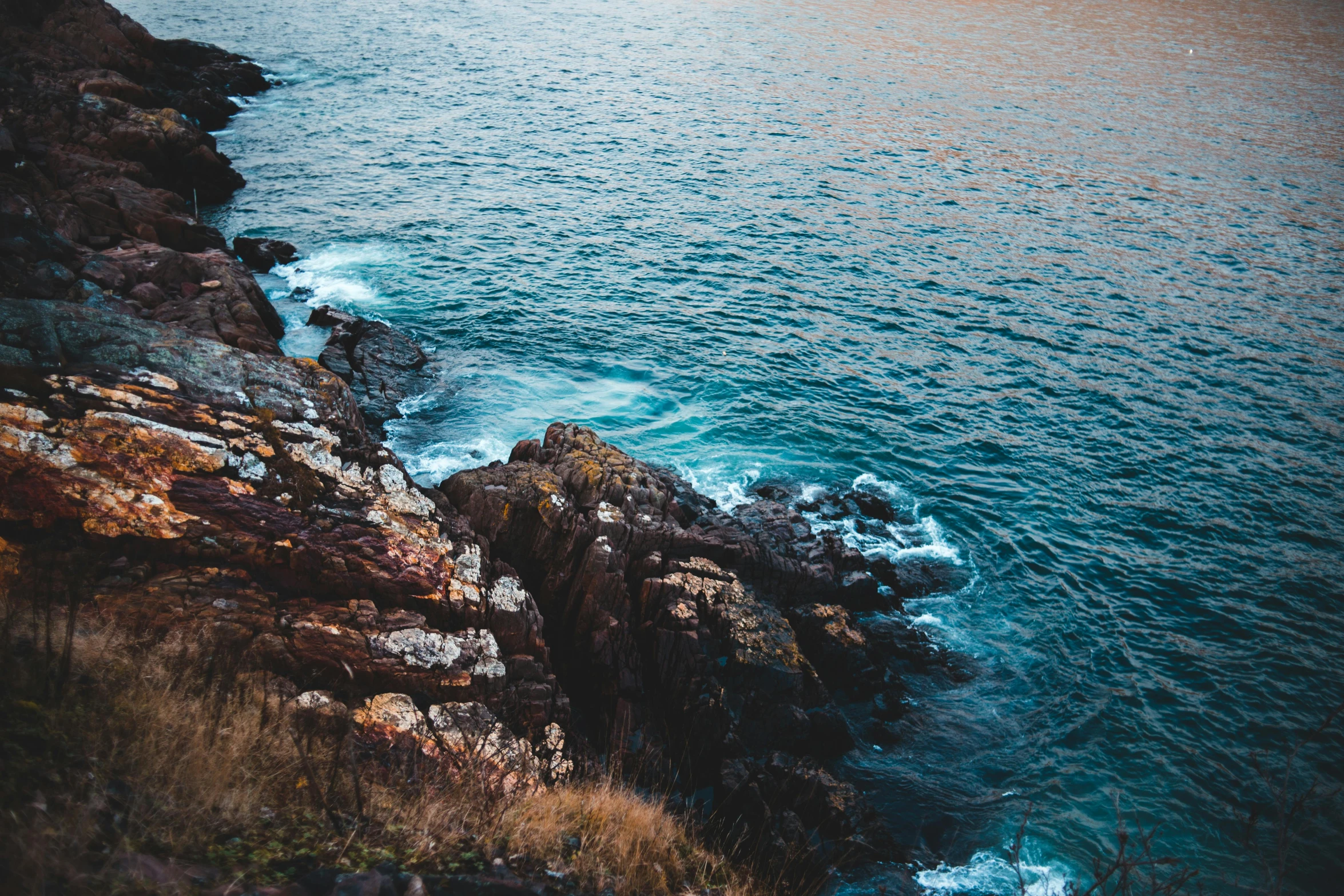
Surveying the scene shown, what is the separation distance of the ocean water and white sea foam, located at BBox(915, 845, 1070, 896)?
0.20 ft

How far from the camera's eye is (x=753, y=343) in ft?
88.7

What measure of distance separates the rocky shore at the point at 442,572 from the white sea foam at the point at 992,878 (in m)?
0.77

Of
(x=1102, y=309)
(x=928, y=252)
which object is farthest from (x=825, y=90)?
(x=1102, y=309)

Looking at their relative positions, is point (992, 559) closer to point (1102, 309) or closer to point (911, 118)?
point (1102, 309)

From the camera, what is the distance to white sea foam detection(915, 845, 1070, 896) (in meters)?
11.0

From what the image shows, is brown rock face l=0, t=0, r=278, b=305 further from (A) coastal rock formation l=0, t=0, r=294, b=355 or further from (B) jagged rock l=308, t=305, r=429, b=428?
(B) jagged rock l=308, t=305, r=429, b=428

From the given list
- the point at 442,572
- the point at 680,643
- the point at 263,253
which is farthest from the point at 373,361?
the point at 680,643

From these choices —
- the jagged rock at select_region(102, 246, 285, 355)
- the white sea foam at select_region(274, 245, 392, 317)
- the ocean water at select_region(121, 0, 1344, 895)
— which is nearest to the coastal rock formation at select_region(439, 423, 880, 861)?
the ocean water at select_region(121, 0, 1344, 895)

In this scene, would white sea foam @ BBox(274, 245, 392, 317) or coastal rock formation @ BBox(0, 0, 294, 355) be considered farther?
white sea foam @ BBox(274, 245, 392, 317)

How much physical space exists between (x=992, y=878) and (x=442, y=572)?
9.67 metres

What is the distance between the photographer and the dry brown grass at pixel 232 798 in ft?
17.9

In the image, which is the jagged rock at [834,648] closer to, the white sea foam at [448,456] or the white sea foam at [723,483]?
the white sea foam at [723,483]

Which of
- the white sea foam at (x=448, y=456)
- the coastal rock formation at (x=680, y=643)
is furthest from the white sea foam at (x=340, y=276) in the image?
the coastal rock formation at (x=680, y=643)

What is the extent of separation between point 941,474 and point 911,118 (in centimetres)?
3917
